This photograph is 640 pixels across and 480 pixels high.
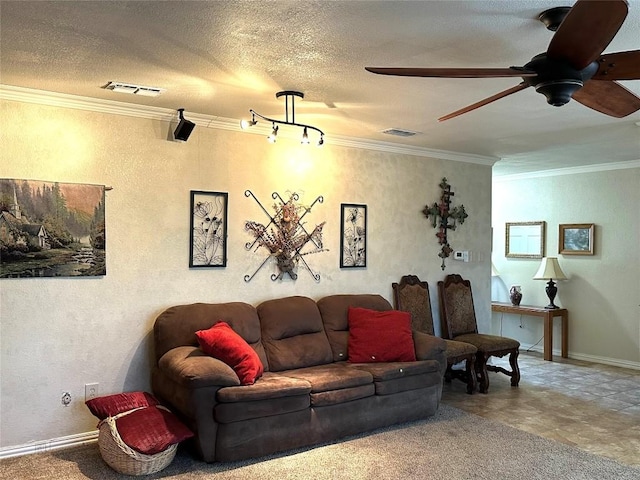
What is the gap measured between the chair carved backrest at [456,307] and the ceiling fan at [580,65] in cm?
330

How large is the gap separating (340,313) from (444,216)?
1.72 metres

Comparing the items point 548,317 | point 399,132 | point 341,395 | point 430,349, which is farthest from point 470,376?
point 399,132

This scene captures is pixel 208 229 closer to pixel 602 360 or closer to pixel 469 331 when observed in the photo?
pixel 469 331

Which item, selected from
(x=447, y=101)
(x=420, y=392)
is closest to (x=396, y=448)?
(x=420, y=392)

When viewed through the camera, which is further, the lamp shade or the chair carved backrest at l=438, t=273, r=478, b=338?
the lamp shade

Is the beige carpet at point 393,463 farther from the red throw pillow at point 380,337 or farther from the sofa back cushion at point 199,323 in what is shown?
the sofa back cushion at point 199,323

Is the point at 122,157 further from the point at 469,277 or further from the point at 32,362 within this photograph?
the point at 469,277

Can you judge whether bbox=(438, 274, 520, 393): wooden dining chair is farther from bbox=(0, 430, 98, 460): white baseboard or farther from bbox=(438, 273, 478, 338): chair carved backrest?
bbox=(0, 430, 98, 460): white baseboard

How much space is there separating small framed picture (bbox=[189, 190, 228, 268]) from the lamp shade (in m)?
4.20

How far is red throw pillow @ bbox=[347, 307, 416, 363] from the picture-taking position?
4.38 metres

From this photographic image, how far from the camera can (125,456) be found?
10.5 feet

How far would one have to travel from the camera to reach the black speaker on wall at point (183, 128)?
13.1 feet

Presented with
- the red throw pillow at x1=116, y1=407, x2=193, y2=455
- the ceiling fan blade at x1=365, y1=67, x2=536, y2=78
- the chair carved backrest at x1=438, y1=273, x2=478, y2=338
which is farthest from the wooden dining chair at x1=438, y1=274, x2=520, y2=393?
the ceiling fan blade at x1=365, y1=67, x2=536, y2=78

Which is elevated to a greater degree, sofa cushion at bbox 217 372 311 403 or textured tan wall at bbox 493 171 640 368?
textured tan wall at bbox 493 171 640 368
